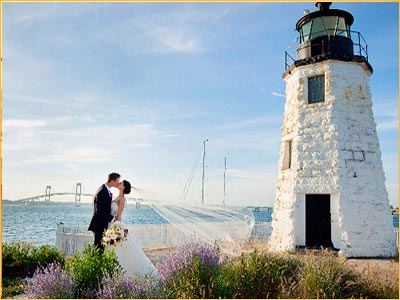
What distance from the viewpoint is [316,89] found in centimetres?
1122

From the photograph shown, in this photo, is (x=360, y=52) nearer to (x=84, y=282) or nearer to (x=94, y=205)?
(x=94, y=205)

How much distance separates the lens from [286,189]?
11.2 m

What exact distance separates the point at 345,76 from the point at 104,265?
8987mm

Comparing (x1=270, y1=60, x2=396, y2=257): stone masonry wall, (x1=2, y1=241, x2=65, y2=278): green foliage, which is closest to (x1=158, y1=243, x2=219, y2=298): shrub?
(x1=2, y1=241, x2=65, y2=278): green foliage

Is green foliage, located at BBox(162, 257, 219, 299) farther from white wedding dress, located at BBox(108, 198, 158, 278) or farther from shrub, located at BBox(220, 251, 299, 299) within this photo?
white wedding dress, located at BBox(108, 198, 158, 278)

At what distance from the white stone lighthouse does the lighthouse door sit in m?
0.03

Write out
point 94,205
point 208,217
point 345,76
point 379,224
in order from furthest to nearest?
point 345,76, point 379,224, point 208,217, point 94,205

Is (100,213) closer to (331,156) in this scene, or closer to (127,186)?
(127,186)

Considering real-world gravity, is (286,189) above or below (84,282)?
above

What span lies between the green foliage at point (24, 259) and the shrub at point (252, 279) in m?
4.42

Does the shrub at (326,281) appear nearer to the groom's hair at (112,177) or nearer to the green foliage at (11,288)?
the groom's hair at (112,177)

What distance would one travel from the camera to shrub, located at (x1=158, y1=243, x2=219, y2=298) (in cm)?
468

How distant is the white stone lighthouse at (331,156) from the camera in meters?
10.2

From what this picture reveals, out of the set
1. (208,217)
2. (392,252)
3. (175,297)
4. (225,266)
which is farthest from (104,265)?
(392,252)
